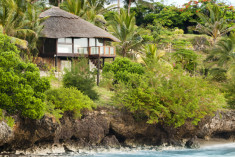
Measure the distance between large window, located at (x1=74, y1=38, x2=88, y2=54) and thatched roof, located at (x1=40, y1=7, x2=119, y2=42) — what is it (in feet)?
3.41

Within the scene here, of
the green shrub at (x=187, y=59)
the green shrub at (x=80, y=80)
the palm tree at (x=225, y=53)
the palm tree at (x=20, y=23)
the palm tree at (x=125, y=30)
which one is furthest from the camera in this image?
the palm tree at (x=125, y=30)

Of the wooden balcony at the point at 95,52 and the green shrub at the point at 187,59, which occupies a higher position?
the wooden balcony at the point at 95,52

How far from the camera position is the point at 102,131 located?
19.4 metres

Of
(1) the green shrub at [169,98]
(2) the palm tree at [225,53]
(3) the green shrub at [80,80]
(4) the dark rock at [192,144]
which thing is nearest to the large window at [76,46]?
(3) the green shrub at [80,80]

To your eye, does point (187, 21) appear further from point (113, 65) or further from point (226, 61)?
point (113, 65)

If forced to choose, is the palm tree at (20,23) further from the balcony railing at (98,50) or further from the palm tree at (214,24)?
the palm tree at (214,24)

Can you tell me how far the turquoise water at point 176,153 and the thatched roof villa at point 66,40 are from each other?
41.5 ft

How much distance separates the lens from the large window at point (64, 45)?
3191 centimetres

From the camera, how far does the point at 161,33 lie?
150 feet

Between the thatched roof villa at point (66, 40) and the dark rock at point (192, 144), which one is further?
the thatched roof villa at point (66, 40)

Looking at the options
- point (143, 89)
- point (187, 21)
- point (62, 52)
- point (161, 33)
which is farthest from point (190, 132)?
point (187, 21)

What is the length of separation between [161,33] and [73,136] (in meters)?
29.3

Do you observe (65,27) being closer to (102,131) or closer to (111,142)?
(102,131)

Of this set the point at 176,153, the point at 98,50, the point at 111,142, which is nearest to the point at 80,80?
the point at 111,142
